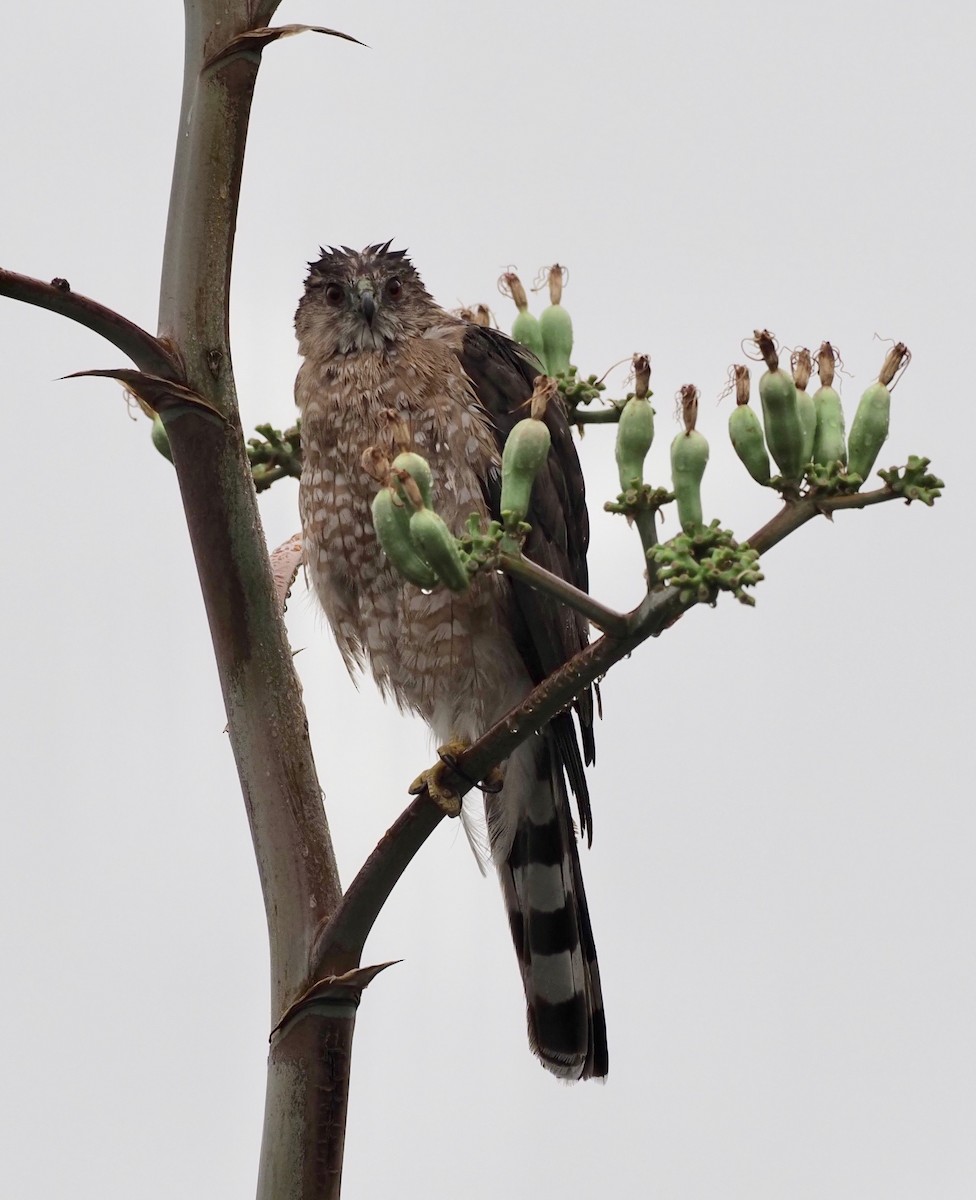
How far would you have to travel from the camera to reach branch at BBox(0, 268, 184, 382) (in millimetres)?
2510

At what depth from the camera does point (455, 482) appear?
4395 millimetres

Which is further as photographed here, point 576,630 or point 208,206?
point 576,630

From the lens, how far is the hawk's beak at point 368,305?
484 centimetres

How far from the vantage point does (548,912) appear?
15.7 feet

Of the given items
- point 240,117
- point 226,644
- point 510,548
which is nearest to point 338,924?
point 226,644

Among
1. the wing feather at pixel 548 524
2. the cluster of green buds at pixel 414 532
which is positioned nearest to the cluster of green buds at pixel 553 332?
the wing feather at pixel 548 524

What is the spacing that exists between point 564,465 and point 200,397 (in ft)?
6.87

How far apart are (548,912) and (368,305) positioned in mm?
2066

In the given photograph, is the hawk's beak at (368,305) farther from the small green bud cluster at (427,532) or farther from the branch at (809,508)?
the branch at (809,508)

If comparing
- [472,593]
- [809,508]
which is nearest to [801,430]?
[809,508]

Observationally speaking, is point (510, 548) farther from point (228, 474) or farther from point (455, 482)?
point (455, 482)

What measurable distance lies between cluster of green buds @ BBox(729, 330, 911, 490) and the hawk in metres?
1.76

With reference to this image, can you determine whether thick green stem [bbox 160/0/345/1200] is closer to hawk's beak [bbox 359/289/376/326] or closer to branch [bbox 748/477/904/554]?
branch [bbox 748/477/904/554]

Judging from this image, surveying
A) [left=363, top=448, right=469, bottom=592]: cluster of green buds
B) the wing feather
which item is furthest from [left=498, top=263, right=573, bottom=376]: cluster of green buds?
[left=363, top=448, right=469, bottom=592]: cluster of green buds
